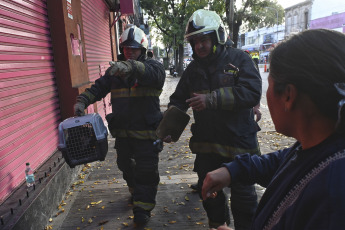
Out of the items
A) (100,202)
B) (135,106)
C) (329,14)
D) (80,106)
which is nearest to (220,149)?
(135,106)

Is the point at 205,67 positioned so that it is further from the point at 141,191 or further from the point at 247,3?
the point at 247,3

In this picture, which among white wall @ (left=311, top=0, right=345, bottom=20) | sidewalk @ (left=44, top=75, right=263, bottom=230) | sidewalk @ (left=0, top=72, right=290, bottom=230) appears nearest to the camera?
sidewalk @ (left=0, top=72, right=290, bottom=230)

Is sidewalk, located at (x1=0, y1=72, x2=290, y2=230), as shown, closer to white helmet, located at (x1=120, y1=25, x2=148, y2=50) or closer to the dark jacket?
white helmet, located at (x1=120, y1=25, x2=148, y2=50)

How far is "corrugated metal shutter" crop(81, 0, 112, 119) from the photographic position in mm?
7227

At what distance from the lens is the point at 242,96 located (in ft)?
8.36

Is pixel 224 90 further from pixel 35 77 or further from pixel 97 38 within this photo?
pixel 97 38

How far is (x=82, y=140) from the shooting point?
3.05m

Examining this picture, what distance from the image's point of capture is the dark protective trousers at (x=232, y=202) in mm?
2736

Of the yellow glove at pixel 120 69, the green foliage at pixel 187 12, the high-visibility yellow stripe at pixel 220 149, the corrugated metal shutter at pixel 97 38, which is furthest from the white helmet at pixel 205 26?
the green foliage at pixel 187 12

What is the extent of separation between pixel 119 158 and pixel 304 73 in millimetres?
3109

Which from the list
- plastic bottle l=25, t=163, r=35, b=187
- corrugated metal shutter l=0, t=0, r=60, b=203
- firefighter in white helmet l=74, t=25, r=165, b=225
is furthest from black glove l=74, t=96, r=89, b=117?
plastic bottle l=25, t=163, r=35, b=187

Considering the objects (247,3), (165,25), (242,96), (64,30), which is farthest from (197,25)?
(165,25)

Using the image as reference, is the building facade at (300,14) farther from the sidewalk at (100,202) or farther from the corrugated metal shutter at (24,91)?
the corrugated metal shutter at (24,91)

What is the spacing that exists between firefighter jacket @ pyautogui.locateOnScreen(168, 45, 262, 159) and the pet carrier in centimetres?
102
